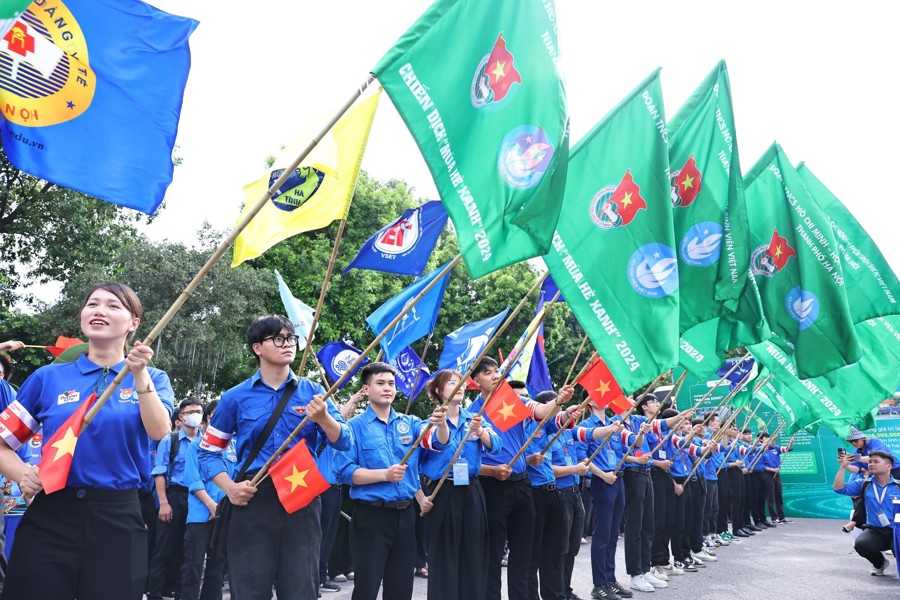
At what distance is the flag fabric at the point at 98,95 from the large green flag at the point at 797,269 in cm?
512

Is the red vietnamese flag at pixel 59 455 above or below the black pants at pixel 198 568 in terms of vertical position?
above

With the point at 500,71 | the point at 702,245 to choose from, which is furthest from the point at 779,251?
the point at 500,71

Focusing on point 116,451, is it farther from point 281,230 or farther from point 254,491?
point 281,230

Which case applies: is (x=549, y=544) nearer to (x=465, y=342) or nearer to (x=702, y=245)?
(x=702, y=245)

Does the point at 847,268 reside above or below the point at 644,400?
above

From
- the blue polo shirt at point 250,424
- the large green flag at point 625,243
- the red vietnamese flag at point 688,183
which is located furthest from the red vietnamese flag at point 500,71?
the red vietnamese flag at point 688,183

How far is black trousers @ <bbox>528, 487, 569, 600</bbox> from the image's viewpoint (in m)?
7.45

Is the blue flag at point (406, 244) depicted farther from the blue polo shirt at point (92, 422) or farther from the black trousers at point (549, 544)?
the blue polo shirt at point (92, 422)

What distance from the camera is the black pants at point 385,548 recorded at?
203 inches

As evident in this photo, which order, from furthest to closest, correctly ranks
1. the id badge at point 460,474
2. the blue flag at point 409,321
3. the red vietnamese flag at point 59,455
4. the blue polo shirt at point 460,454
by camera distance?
the blue flag at point 409,321 → the blue polo shirt at point 460,454 → the id badge at point 460,474 → the red vietnamese flag at point 59,455

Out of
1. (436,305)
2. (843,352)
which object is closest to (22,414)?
(436,305)

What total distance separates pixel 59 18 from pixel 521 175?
243cm

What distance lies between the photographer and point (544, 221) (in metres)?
4.26

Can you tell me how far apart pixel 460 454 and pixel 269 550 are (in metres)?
2.53
